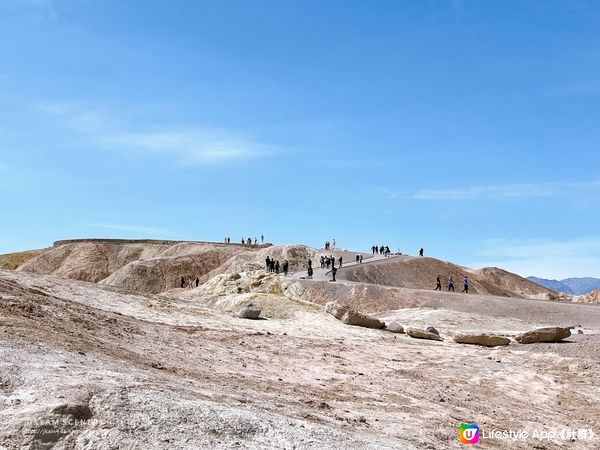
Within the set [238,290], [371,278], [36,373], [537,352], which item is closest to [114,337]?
[36,373]

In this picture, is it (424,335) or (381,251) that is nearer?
(424,335)

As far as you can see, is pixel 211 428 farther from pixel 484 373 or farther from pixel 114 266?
pixel 114 266

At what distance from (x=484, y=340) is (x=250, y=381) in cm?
1590

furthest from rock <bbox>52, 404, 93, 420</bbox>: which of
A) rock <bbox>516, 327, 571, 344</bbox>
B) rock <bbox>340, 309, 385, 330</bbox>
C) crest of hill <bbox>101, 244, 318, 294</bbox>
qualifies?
crest of hill <bbox>101, 244, 318, 294</bbox>

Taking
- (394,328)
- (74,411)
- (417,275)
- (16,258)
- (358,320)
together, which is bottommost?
(74,411)

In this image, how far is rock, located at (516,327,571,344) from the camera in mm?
25922

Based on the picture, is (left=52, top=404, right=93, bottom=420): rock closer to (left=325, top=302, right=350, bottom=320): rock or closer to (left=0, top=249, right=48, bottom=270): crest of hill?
(left=325, top=302, right=350, bottom=320): rock

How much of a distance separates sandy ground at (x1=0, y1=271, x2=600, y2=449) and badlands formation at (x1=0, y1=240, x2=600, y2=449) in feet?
0.13

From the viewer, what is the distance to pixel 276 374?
15328 millimetres

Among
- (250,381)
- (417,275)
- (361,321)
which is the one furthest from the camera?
(417,275)

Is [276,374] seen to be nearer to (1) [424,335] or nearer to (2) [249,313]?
(2) [249,313]

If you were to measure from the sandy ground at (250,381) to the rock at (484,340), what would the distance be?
1.53m

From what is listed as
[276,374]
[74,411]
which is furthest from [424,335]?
[74,411]

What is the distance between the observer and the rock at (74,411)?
803cm
